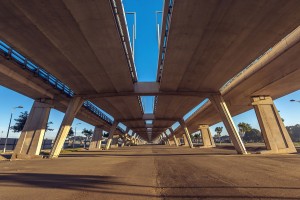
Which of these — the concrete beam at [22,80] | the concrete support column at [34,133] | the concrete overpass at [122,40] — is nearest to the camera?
the concrete overpass at [122,40]

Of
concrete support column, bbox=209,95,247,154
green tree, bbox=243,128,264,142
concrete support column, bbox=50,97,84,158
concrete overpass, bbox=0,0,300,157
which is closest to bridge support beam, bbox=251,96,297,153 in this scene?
concrete support column, bbox=209,95,247,154

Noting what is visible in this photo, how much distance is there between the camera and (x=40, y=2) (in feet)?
45.0

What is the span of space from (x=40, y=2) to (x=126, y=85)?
1940cm

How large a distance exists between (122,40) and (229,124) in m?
21.5

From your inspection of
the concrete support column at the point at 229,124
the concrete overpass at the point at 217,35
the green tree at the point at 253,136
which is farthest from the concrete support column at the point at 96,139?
the green tree at the point at 253,136

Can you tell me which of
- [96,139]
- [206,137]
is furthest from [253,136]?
[96,139]

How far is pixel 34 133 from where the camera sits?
32438mm

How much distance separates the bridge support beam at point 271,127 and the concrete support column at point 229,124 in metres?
3.89

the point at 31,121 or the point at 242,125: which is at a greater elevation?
the point at 242,125

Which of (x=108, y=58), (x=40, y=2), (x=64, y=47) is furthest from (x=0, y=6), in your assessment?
(x=108, y=58)

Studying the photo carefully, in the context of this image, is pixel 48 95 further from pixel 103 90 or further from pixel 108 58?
pixel 108 58

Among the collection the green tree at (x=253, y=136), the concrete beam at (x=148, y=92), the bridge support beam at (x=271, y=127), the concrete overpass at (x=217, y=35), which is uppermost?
the green tree at (x=253, y=136)

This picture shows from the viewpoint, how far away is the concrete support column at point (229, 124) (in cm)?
3117

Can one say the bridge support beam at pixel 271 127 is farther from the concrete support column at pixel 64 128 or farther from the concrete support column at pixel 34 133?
the concrete support column at pixel 34 133
